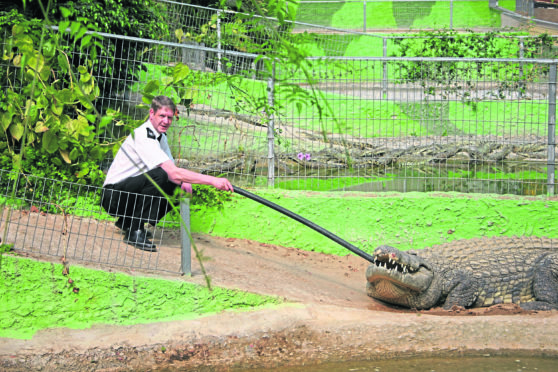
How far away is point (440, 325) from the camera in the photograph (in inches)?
153

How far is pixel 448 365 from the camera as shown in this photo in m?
3.66

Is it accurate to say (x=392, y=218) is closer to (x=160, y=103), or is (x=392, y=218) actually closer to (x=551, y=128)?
(x=551, y=128)

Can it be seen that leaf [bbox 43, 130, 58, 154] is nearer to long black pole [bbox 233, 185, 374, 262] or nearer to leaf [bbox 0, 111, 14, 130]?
leaf [bbox 0, 111, 14, 130]

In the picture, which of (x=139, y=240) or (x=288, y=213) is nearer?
(x=288, y=213)

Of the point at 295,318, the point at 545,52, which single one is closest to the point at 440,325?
the point at 295,318

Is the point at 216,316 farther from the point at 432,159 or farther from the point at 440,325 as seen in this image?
the point at 432,159

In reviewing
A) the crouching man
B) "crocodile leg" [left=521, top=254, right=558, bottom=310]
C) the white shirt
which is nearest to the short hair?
the crouching man

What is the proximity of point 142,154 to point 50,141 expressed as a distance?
1.20 m

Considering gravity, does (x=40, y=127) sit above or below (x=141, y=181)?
above

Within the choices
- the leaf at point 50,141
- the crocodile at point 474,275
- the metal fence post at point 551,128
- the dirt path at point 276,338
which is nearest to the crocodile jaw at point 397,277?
the crocodile at point 474,275

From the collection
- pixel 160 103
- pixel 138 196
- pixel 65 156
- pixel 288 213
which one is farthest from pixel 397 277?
pixel 65 156

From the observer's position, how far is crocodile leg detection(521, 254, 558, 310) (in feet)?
16.3

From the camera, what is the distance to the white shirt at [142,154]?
14.1 ft

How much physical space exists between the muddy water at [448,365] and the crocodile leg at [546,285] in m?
1.31
